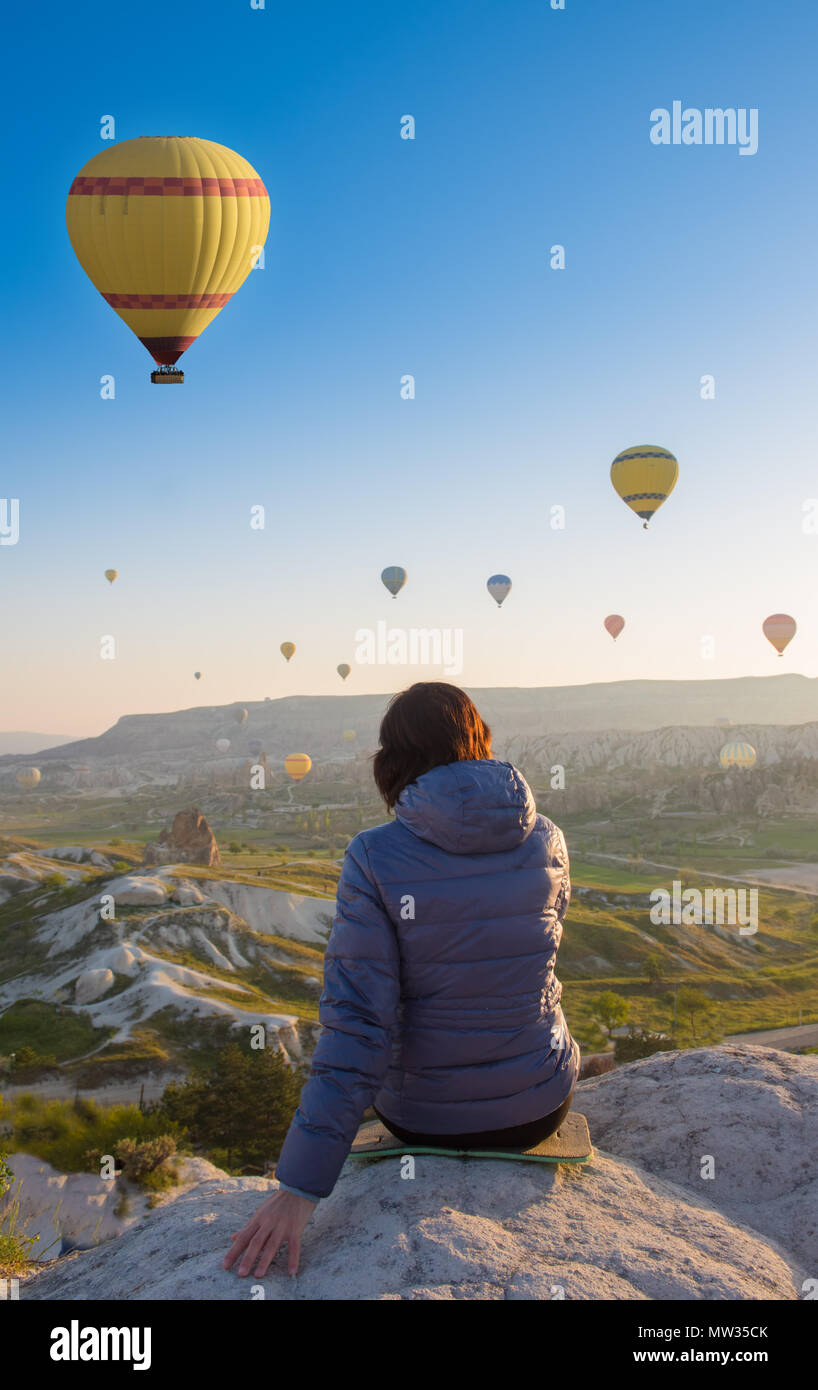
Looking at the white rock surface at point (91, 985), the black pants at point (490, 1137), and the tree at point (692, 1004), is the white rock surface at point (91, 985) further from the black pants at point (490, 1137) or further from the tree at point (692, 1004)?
the black pants at point (490, 1137)

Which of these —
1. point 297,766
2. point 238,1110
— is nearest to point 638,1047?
point 238,1110

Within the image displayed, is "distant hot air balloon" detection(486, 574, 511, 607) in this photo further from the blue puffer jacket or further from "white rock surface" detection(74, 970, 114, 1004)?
the blue puffer jacket

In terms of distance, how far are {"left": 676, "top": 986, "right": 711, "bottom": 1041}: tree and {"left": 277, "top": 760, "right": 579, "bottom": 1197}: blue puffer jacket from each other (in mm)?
40451

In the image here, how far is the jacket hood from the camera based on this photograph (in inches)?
119

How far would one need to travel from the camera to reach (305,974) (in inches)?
1681

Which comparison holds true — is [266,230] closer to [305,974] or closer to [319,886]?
[305,974]

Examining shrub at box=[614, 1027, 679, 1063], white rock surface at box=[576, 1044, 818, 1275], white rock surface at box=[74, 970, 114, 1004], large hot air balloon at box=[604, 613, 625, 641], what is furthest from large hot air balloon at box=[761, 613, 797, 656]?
white rock surface at box=[576, 1044, 818, 1275]

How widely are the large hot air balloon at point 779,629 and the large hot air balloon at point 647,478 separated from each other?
2958 cm

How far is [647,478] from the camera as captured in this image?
41.8 m

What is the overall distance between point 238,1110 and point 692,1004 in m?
26.5

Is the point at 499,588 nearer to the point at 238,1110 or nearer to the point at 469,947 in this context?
the point at 238,1110

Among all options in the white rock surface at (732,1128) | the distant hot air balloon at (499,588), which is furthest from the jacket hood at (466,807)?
the distant hot air balloon at (499,588)
